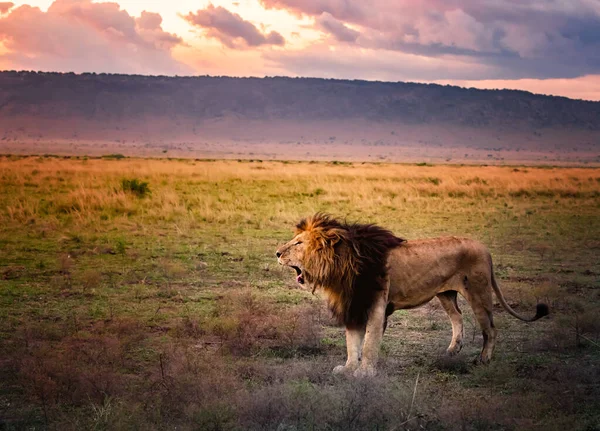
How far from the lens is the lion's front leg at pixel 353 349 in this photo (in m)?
7.05

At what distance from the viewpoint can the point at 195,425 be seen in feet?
18.5

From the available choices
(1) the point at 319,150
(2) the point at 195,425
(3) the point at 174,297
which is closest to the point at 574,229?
(3) the point at 174,297

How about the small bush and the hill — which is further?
the hill

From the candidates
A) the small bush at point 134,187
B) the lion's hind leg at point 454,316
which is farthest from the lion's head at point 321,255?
the small bush at point 134,187

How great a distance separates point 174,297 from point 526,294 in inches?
212

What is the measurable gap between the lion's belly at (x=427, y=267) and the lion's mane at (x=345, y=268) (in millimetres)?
223

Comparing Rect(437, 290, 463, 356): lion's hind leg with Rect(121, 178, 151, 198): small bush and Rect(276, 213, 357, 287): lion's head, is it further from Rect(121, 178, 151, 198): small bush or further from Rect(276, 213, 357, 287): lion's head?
Rect(121, 178, 151, 198): small bush

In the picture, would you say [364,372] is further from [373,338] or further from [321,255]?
[321,255]

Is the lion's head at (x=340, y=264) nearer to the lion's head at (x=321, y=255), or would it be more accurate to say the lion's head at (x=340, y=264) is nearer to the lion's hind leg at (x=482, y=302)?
the lion's head at (x=321, y=255)

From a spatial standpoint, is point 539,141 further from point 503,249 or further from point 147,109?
point 503,249

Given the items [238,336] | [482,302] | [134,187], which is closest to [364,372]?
[482,302]

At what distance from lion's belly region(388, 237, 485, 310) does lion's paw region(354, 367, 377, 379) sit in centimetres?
85

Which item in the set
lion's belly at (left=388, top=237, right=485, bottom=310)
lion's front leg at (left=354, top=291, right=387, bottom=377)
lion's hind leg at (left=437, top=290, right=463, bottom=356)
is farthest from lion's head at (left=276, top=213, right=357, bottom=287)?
lion's hind leg at (left=437, top=290, right=463, bottom=356)

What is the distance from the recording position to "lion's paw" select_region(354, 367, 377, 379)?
674cm
